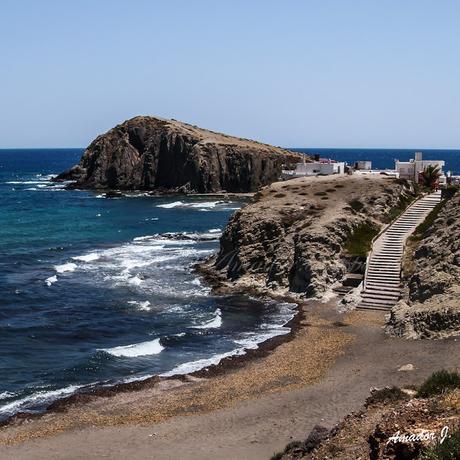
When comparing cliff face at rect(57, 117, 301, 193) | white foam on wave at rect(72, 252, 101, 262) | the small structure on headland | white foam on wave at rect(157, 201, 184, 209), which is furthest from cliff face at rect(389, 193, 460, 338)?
cliff face at rect(57, 117, 301, 193)

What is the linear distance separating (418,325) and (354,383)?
26.4ft

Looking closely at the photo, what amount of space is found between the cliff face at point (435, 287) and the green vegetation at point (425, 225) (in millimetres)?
2457

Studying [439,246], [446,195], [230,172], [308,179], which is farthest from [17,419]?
[230,172]

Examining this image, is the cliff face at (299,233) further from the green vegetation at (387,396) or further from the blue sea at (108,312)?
the green vegetation at (387,396)

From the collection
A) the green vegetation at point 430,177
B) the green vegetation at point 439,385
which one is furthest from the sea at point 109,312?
the green vegetation at point 430,177

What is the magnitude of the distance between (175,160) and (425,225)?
9507 centimetres

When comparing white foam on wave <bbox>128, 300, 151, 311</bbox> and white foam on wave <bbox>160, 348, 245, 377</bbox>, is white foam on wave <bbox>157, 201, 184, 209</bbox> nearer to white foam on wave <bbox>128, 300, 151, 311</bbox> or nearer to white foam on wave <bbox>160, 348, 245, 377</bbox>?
white foam on wave <bbox>128, 300, 151, 311</bbox>

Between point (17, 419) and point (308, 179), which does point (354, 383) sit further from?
point (308, 179)

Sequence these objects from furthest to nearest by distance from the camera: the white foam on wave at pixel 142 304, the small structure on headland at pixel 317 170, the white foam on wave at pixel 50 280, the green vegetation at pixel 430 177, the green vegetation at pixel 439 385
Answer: the small structure on headland at pixel 317 170, the green vegetation at pixel 430 177, the white foam on wave at pixel 50 280, the white foam on wave at pixel 142 304, the green vegetation at pixel 439 385

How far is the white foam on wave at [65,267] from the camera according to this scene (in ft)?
195

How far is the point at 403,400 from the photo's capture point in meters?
19.7

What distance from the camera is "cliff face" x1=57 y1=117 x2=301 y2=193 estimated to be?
447 feet

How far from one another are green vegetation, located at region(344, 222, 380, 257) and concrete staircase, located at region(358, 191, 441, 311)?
75 centimetres

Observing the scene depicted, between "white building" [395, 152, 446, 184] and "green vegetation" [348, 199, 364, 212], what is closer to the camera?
"green vegetation" [348, 199, 364, 212]
